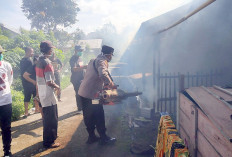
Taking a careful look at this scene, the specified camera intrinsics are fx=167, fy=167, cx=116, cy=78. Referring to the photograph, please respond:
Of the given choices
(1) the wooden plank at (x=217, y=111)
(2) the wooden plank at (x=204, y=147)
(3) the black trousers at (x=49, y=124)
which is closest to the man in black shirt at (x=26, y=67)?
(3) the black trousers at (x=49, y=124)

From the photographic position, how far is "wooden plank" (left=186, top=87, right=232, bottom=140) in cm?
170

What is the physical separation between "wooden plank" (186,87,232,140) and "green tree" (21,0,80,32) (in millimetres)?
29586

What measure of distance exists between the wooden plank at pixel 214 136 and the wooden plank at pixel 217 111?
0.05 m

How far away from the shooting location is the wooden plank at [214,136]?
1.54m

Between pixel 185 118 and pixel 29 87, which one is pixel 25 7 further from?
pixel 185 118

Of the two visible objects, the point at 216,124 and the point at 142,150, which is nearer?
the point at 216,124

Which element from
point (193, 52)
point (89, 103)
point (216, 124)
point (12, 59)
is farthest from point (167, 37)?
point (12, 59)

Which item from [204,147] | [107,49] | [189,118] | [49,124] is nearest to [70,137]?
[49,124]

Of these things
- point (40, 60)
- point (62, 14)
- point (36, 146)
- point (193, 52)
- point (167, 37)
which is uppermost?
point (62, 14)

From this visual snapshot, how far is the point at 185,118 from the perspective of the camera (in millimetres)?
2900

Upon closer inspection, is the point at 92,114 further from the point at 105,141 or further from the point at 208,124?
the point at 208,124

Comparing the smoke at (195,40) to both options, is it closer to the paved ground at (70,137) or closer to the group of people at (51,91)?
the paved ground at (70,137)

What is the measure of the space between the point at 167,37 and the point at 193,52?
5.51 ft

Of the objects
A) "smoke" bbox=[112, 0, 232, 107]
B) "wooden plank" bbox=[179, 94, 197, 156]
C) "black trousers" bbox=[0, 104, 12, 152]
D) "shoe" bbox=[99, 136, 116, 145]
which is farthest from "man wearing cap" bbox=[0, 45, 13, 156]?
"smoke" bbox=[112, 0, 232, 107]
